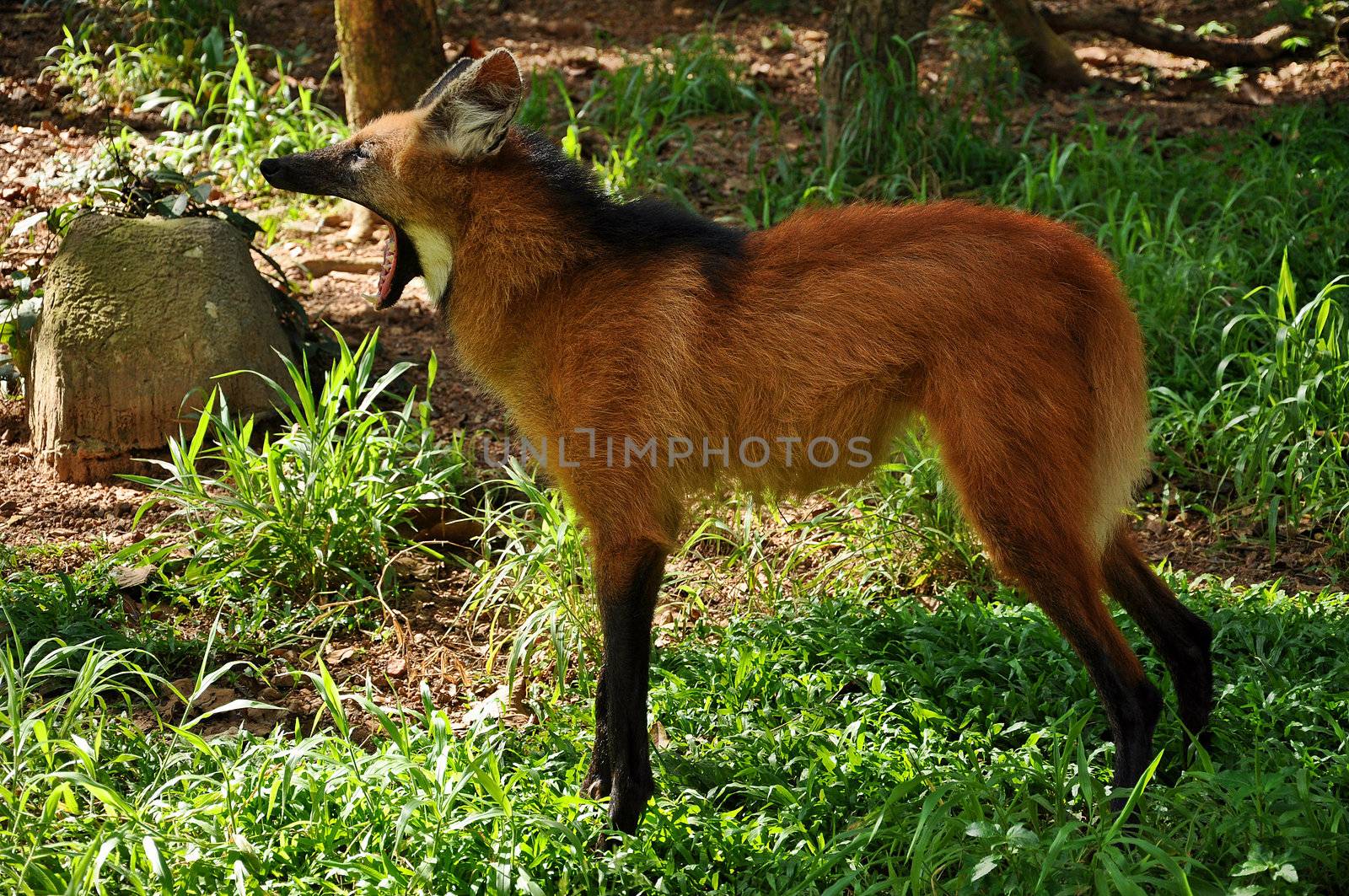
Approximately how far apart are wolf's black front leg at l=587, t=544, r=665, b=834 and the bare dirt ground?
0.57 meters

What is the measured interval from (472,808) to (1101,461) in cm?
163

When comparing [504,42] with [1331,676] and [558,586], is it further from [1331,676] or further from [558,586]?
[1331,676]

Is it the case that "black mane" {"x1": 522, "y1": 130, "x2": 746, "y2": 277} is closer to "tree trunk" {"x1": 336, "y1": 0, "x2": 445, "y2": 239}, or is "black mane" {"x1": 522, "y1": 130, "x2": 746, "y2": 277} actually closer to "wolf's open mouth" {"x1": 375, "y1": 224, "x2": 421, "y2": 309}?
"wolf's open mouth" {"x1": 375, "y1": 224, "x2": 421, "y2": 309}

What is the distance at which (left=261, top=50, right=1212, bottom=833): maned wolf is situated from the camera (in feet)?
8.52

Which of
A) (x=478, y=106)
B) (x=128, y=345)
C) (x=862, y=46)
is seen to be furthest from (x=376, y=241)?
(x=478, y=106)

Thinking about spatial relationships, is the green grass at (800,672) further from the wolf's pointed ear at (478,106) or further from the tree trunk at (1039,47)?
the tree trunk at (1039,47)

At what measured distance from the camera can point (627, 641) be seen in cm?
273

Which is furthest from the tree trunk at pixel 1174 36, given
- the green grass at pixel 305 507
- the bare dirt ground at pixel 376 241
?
the green grass at pixel 305 507

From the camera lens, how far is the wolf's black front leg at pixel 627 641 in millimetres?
2676

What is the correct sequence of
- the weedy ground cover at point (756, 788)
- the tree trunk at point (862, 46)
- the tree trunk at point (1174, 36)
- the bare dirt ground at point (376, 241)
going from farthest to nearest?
the tree trunk at point (1174, 36)
the tree trunk at point (862, 46)
the bare dirt ground at point (376, 241)
the weedy ground cover at point (756, 788)

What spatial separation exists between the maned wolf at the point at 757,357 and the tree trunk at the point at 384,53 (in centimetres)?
266

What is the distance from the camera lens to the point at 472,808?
98.3 inches

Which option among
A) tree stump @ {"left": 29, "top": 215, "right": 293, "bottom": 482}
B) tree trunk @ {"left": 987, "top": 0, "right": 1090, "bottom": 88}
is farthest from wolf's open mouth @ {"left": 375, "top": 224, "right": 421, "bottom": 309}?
tree trunk @ {"left": 987, "top": 0, "right": 1090, "bottom": 88}

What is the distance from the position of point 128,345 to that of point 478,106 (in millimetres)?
2123
